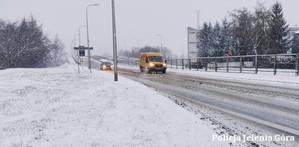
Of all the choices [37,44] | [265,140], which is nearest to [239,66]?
[265,140]

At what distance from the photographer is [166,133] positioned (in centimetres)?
443

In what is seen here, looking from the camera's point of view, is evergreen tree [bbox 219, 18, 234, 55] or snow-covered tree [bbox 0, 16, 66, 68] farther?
evergreen tree [bbox 219, 18, 234, 55]

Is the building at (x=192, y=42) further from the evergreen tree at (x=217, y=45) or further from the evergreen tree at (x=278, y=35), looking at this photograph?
the evergreen tree at (x=278, y=35)

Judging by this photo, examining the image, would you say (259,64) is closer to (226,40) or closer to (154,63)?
(154,63)

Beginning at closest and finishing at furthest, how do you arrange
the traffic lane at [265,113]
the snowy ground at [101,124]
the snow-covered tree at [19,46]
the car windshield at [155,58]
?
the snowy ground at [101,124] → the traffic lane at [265,113] → the car windshield at [155,58] → the snow-covered tree at [19,46]

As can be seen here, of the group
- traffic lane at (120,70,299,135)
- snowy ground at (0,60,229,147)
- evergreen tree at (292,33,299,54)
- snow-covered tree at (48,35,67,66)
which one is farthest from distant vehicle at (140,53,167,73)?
snow-covered tree at (48,35,67,66)

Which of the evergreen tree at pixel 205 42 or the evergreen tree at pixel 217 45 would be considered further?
the evergreen tree at pixel 205 42

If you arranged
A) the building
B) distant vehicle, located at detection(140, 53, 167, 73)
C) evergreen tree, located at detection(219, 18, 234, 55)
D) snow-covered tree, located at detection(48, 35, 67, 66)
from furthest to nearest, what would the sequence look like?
the building
snow-covered tree, located at detection(48, 35, 67, 66)
evergreen tree, located at detection(219, 18, 234, 55)
distant vehicle, located at detection(140, 53, 167, 73)

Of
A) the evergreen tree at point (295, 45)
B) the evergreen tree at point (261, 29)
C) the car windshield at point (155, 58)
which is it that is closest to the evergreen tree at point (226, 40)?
the evergreen tree at point (261, 29)

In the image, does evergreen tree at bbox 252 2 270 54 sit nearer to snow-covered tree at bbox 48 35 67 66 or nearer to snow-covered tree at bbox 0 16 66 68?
snow-covered tree at bbox 0 16 66 68

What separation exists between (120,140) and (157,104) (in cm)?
293

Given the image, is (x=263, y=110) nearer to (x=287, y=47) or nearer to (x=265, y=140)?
(x=265, y=140)

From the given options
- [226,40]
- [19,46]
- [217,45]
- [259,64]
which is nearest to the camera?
[259,64]

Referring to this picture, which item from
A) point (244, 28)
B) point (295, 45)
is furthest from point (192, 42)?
point (295, 45)
